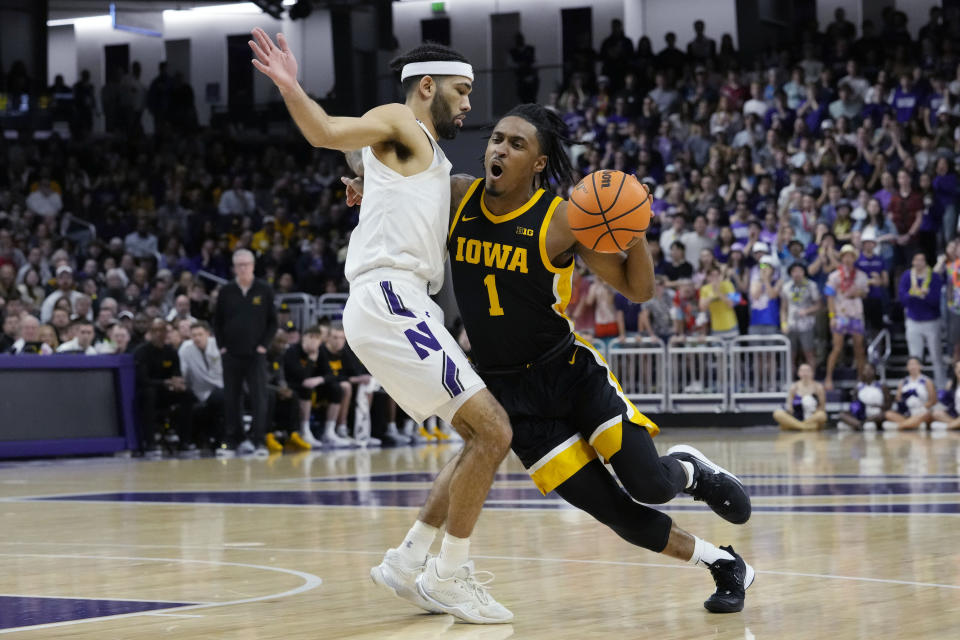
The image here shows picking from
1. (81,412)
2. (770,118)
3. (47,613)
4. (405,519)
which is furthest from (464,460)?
(770,118)

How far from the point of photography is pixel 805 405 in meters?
18.3

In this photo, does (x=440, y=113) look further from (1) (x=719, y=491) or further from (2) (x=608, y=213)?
(1) (x=719, y=491)

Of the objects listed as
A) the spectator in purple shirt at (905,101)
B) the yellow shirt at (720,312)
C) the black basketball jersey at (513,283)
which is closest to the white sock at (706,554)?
the black basketball jersey at (513,283)

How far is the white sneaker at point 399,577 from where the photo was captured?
492cm

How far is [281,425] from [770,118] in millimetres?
9335

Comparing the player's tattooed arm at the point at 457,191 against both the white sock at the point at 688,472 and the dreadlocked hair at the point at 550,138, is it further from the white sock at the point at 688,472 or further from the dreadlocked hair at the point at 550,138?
the white sock at the point at 688,472

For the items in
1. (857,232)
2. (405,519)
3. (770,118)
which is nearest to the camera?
(405,519)

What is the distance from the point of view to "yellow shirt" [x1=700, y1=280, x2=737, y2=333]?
18500mm

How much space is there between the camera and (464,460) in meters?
4.77

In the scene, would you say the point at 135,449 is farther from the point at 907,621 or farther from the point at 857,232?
the point at 907,621

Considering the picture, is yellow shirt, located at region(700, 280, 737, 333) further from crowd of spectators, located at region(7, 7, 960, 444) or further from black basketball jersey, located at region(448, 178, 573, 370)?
black basketball jersey, located at region(448, 178, 573, 370)

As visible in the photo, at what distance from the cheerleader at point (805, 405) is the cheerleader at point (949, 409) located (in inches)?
55.9

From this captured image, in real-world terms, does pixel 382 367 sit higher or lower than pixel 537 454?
higher

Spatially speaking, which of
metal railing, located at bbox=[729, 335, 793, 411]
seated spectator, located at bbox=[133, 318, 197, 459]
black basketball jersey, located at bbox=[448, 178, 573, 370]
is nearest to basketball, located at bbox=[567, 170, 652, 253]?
black basketball jersey, located at bbox=[448, 178, 573, 370]
